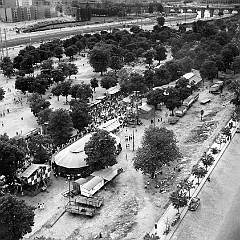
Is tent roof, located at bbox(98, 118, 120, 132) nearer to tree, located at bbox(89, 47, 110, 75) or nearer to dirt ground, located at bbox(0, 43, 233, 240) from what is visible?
dirt ground, located at bbox(0, 43, 233, 240)

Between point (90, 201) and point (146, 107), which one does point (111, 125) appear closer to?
point (146, 107)

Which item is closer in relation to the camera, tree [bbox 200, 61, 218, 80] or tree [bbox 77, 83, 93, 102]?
tree [bbox 77, 83, 93, 102]

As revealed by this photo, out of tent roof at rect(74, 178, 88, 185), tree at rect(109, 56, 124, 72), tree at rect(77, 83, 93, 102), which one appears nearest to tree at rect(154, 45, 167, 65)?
tree at rect(109, 56, 124, 72)

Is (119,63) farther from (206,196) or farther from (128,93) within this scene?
(206,196)

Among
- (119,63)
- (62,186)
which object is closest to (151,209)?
(62,186)

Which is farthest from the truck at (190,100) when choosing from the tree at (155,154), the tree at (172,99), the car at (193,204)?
the car at (193,204)

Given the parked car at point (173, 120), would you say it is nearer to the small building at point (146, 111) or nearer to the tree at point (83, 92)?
the small building at point (146, 111)
